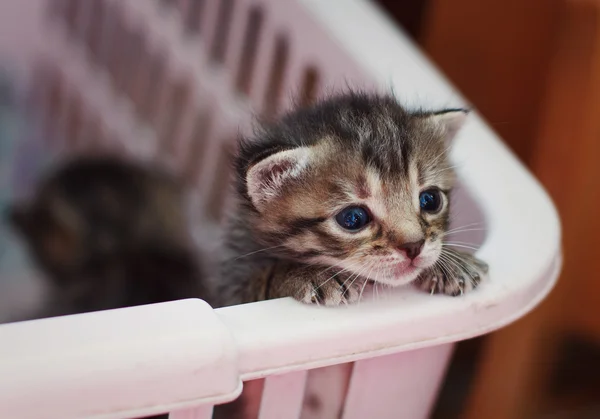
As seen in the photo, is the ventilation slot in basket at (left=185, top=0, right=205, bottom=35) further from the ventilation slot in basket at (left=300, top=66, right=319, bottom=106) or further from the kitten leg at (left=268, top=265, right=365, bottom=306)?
the kitten leg at (left=268, top=265, right=365, bottom=306)

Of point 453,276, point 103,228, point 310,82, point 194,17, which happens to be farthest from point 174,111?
point 453,276

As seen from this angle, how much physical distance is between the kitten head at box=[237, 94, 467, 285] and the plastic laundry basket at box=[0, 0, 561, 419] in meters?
0.07

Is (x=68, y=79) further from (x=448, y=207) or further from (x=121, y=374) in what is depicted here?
(x=121, y=374)

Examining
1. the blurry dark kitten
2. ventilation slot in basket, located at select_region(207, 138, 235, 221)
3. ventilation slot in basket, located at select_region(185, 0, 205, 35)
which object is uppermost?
ventilation slot in basket, located at select_region(185, 0, 205, 35)

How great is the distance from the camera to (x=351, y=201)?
2.97ft

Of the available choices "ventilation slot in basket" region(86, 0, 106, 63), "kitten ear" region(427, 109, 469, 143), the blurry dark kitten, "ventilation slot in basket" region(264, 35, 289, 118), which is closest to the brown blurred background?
"kitten ear" region(427, 109, 469, 143)

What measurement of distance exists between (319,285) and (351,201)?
0.38 ft

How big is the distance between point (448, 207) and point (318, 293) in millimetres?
268

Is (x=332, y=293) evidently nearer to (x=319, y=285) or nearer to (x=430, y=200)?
(x=319, y=285)

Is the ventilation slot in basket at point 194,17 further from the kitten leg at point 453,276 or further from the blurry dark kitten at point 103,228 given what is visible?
the kitten leg at point 453,276

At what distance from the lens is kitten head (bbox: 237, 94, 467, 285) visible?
88cm

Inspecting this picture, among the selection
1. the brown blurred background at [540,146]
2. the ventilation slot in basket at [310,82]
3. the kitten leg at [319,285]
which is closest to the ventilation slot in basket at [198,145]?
the ventilation slot in basket at [310,82]

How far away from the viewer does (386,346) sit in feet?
2.67

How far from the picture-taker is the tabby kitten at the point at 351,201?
0.88 m
